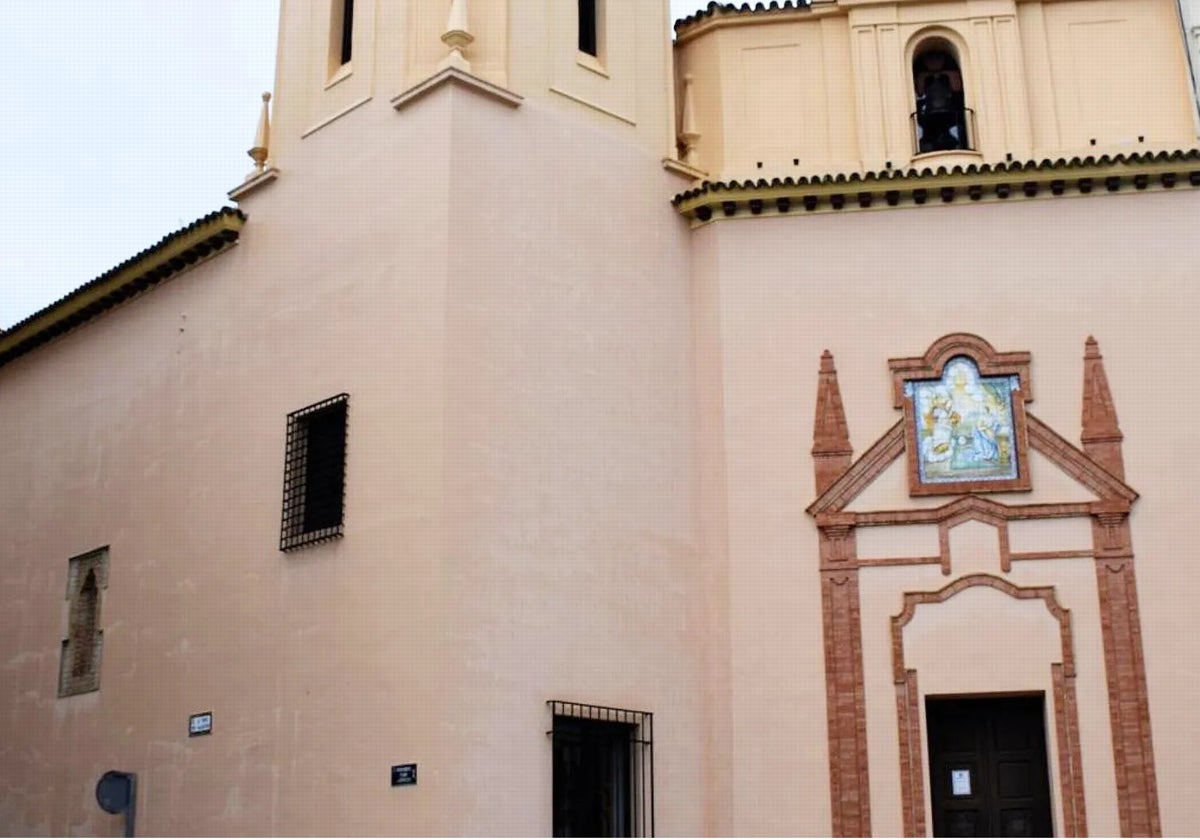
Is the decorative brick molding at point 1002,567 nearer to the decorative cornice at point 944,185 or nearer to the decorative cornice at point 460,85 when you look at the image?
the decorative cornice at point 944,185

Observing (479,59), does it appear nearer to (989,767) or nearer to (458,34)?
(458,34)

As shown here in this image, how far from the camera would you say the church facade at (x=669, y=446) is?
14.4m

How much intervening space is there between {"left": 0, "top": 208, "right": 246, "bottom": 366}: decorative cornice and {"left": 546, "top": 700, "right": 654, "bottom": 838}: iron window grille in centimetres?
632

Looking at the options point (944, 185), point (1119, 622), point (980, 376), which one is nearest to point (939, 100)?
point (944, 185)


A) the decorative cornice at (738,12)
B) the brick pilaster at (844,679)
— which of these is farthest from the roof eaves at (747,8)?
the brick pilaster at (844,679)

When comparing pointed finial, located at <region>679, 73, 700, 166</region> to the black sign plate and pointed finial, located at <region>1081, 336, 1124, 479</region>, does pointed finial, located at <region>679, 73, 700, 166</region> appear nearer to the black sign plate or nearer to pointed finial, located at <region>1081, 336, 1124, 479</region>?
pointed finial, located at <region>1081, 336, 1124, 479</region>

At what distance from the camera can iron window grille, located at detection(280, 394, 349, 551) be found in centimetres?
1529

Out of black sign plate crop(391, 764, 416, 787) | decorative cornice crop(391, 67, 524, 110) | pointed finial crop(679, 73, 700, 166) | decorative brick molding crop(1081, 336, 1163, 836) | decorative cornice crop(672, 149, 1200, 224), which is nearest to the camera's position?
black sign plate crop(391, 764, 416, 787)

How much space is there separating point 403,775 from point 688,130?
24.1 ft

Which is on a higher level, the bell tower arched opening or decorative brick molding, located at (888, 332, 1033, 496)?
the bell tower arched opening

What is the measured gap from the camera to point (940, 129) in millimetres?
17484

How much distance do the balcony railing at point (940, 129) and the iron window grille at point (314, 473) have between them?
6443 mm

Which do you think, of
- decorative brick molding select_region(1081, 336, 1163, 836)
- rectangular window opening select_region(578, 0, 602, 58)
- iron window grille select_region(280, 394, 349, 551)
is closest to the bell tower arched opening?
decorative brick molding select_region(1081, 336, 1163, 836)

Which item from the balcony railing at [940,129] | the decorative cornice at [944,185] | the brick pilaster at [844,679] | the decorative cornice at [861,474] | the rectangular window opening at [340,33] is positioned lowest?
the brick pilaster at [844,679]
